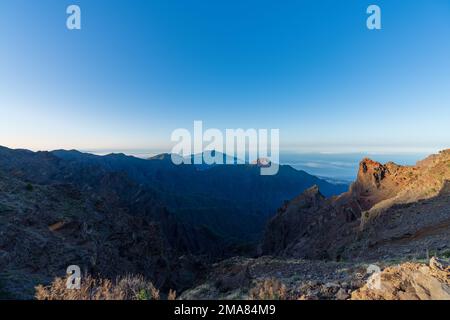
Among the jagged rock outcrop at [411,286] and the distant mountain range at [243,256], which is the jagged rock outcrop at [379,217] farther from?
the jagged rock outcrop at [411,286]

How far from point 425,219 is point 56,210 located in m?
31.0

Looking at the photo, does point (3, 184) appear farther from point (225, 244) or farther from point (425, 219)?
point (225, 244)

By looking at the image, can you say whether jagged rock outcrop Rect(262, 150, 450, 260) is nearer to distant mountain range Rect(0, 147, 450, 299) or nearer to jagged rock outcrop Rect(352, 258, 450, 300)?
distant mountain range Rect(0, 147, 450, 299)

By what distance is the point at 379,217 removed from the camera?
84.3 feet

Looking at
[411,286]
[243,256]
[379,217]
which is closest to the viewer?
[411,286]

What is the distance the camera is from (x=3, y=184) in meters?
24.0

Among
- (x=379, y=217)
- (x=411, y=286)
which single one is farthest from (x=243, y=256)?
(x=411, y=286)

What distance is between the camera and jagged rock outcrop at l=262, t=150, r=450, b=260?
17.3m

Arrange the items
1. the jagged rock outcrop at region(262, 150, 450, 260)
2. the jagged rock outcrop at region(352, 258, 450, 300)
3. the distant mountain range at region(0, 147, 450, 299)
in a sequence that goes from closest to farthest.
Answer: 1. the jagged rock outcrop at region(352, 258, 450, 300)
2. the distant mountain range at region(0, 147, 450, 299)
3. the jagged rock outcrop at region(262, 150, 450, 260)

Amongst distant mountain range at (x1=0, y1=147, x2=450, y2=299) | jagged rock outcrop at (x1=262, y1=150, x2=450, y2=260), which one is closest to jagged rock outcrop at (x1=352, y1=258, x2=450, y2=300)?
distant mountain range at (x1=0, y1=147, x2=450, y2=299)

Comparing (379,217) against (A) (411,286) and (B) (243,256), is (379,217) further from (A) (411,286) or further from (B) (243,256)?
(A) (411,286)

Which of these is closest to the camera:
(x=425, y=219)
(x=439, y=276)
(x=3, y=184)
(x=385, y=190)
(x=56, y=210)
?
(x=439, y=276)

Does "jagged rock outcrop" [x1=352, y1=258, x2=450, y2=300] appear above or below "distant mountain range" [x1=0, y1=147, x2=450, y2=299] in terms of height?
above
